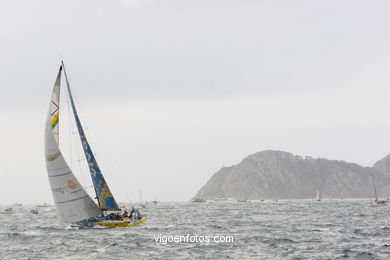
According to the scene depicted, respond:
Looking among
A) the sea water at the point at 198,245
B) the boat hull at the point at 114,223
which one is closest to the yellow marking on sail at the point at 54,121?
the sea water at the point at 198,245

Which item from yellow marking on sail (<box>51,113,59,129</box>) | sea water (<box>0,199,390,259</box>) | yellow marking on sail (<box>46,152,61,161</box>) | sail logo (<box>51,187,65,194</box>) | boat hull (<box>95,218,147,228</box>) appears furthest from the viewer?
boat hull (<box>95,218,147,228</box>)

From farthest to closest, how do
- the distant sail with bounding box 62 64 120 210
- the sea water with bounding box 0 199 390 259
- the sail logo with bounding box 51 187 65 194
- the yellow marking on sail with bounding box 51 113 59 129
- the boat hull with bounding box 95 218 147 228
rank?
1. the boat hull with bounding box 95 218 147 228
2. the distant sail with bounding box 62 64 120 210
3. the yellow marking on sail with bounding box 51 113 59 129
4. the sail logo with bounding box 51 187 65 194
5. the sea water with bounding box 0 199 390 259

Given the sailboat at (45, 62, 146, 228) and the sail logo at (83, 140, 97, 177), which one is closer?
the sailboat at (45, 62, 146, 228)

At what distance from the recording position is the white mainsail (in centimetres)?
3856

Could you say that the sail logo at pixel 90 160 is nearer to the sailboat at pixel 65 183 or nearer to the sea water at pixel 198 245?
the sailboat at pixel 65 183

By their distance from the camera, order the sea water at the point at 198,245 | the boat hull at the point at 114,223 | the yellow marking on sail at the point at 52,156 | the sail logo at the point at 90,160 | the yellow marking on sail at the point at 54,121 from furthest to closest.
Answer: the boat hull at the point at 114,223 → the sail logo at the point at 90,160 → the yellow marking on sail at the point at 54,121 → the yellow marking on sail at the point at 52,156 → the sea water at the point at 198,245

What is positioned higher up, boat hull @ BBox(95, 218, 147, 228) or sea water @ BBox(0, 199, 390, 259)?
boat hull @ BBox(95, 218, 147, 228)

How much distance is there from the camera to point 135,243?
34188 millimetres

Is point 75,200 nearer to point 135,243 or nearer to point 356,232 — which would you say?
point 135,243

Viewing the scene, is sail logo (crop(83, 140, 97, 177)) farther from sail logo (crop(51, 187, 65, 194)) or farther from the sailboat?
sail logo (crop(51, 187, 65, 194))

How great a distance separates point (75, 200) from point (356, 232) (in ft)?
76.9

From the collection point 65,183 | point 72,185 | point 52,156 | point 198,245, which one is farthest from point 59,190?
point 198,245

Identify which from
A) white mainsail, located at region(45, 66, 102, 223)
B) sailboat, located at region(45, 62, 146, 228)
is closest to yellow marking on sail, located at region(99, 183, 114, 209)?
sailboat, located at region(45, 62, 146, 228)

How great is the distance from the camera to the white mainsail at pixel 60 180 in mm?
38562
